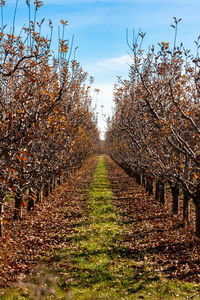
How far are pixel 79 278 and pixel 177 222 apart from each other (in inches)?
293

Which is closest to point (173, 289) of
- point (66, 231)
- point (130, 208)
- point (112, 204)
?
point (66, 231)

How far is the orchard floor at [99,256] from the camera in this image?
A: 7773 millimetres

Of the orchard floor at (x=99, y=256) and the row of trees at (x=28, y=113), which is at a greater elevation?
the row of trees at (x=28, y=113)

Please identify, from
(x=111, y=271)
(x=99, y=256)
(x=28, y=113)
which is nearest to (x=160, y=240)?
(x=99, y=256)

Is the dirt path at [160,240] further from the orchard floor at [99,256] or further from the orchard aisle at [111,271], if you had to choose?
the orchard aisle at [111,271]

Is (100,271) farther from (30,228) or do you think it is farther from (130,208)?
(130,208)

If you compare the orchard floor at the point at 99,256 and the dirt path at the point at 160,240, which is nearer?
the orchard floor at the point at 99,256

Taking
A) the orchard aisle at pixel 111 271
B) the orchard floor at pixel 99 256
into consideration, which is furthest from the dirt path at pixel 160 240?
the orchard aisle at pixel 111 271

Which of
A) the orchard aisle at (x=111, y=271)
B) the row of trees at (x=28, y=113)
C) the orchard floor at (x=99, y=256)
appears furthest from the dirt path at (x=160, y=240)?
the row of trees at (x=28, y=113)

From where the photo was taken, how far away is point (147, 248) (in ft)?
36.2

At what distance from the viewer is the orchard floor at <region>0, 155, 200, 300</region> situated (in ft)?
25.5

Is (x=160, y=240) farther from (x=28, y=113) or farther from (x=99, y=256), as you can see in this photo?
(x=28, y=113)

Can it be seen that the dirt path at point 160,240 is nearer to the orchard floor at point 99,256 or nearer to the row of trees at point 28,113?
the orchard floor at point 99,256

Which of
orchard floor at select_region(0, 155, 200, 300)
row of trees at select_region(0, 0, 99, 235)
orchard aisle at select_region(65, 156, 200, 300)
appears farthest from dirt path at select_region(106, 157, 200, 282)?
row of trees at select_region(0, 0, 99, 235)
